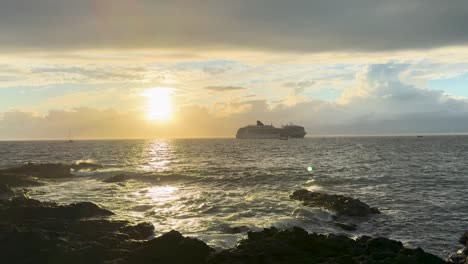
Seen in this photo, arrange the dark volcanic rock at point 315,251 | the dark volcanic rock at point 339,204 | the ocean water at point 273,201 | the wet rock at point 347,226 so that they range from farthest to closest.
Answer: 1. the dark volcanic rock at point 339,204
2. the wet rock at point 347,226
3. the ocean water at point 273,201
4. the dark volcanic rock at point 315,251

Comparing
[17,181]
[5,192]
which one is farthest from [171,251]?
[17,181]

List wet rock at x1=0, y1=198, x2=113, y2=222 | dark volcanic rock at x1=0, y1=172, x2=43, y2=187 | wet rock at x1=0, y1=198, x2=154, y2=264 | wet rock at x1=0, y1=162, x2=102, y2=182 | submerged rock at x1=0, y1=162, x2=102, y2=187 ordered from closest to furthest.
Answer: wet rock at x1=0, y1=198, x2=154, y2=264 < wet rock at x1=0, y1=198, x2=113, y2=222 < dark volcanic rock at x1=0, y1=172, x2=43, y2=187 < submerged rock at x1=0, y1=162, x2=102, y2=187 < wet rock at x1=0, y1=162, x2=102, y2=182

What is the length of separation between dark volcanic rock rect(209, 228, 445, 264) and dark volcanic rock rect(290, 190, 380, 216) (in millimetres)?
10305

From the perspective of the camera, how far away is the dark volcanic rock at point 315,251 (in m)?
14.5

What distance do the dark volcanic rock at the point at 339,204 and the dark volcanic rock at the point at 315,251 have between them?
10.3m

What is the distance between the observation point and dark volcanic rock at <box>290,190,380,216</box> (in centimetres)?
2745

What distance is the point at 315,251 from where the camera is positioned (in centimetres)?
1588

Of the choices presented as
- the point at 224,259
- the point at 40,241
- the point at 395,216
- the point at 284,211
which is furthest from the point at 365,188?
the point at 40,241

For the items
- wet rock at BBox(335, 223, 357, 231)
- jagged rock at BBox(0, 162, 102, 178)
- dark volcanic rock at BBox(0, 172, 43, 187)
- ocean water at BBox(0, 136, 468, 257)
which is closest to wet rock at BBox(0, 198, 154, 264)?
ocean water at BBox(0, 136, 468, 257)

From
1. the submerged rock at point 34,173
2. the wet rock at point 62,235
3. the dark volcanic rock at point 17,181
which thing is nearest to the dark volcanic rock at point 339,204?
the wet rock at point 62,235

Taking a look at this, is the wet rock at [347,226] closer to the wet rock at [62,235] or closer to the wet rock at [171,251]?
the wet rock at [171,251]

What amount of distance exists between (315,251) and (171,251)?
19.1 feet

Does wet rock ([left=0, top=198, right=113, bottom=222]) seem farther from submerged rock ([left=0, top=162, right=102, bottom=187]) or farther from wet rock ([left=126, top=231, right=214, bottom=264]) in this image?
submerged rock ([left=0, top=162, right=102, bottom=187])

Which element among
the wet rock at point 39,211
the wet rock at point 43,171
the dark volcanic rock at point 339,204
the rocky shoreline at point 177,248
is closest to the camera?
the rocky shoreline at point 177,248
